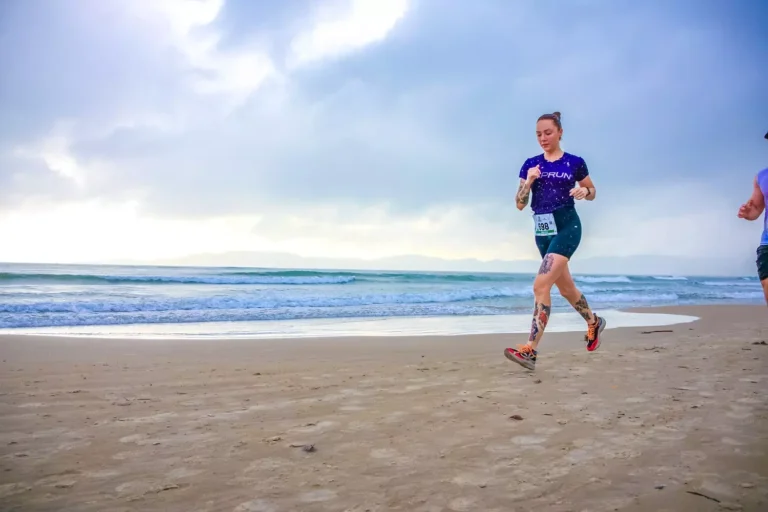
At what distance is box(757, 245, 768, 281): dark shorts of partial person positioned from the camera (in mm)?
3828

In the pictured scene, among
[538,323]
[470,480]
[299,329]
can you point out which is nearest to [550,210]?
[538,323]

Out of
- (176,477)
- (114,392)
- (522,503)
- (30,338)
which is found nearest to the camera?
(522,503)

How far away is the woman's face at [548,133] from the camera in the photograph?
184 inches

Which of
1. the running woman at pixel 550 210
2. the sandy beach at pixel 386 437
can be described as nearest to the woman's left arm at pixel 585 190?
the running woman at pixel 550 210

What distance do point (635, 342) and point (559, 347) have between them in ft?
4.07

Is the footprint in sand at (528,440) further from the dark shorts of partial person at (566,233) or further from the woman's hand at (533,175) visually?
the woman's hand at (533,175)

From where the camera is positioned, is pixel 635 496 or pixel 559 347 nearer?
pixel 635 496

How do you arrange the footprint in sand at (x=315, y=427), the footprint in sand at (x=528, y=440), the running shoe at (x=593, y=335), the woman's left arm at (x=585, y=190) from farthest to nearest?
1. the running shoe at (x=593, y=335)
2. the woman's left arm at (x=585, y=190)
3. the footprint in sand at (x=315, y=427)
4. the footprint in sand at (x=528, y=440)

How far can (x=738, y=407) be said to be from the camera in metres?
3.08

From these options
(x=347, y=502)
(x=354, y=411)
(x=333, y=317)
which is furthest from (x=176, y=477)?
(x=333, y=317)

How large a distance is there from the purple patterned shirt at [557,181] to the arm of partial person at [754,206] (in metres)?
1.20

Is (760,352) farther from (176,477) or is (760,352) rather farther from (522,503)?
(176,477)

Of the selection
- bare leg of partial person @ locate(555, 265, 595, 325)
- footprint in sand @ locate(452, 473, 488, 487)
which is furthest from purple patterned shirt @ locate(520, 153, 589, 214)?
footprint in sand @ locate(452, 473, 488, 487)

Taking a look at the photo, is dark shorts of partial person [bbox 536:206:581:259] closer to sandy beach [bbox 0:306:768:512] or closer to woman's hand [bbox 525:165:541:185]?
woman's hand [bbox 525:165:541:185]
